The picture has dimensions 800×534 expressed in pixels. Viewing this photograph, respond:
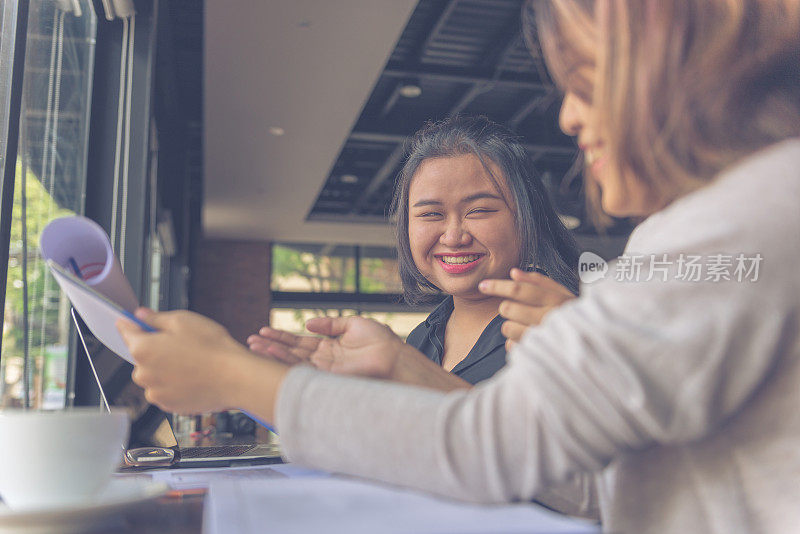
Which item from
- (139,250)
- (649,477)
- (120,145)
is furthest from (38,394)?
(649,477)

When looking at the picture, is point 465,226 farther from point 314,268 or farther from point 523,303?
point 314,268

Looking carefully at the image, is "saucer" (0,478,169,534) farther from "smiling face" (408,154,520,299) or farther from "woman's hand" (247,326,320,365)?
"smiling face" (408,154,520,299)

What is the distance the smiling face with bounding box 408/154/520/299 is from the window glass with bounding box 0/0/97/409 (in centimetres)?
88

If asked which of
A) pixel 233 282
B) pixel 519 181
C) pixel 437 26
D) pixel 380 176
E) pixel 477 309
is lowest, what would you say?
pixel 477 309

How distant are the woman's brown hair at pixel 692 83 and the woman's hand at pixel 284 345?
489 mm

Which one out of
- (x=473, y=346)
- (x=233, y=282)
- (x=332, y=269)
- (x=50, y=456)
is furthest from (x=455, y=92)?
(x=233, y=282)

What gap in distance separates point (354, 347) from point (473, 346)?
0.66m

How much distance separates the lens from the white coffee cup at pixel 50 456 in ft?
1.94

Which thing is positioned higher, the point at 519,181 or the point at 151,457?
the point at 519,181

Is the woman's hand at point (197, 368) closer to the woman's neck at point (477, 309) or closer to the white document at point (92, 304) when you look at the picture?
the white document at point (92, 304)

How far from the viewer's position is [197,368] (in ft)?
2.11

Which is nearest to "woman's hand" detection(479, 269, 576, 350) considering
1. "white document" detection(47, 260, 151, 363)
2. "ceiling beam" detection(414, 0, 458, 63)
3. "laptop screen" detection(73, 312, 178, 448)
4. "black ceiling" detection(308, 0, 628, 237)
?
"white document" detection(47, 260, 151, 363)

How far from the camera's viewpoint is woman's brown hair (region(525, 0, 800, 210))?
1.88 ft

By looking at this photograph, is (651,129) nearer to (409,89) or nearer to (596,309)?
(596,309)
